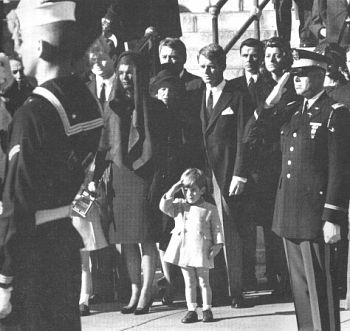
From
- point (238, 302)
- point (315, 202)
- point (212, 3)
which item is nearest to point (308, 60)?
point (315, 202)

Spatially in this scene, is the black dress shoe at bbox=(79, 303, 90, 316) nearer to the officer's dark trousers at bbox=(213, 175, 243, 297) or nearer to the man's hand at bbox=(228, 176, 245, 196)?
the officer's dark trousers at bbox=(213, 175, 243, 297)

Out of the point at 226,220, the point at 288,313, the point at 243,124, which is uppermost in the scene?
the point at 243,124

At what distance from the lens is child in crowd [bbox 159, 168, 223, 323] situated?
6.26 m

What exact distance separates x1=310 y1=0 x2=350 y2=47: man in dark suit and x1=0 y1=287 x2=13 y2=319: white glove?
9.53 feet

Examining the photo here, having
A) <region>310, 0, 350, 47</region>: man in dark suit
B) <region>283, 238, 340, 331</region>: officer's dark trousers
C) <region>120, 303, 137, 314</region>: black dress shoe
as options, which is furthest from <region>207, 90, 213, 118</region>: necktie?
<region>283, 238, 340, 331</region>: officer's dark trousers

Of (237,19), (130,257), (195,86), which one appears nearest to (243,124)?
(195,86)

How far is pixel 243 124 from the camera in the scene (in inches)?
251

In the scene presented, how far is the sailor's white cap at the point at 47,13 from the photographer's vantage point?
4555mm

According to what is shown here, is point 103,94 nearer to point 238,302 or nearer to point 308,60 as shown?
point 238,302

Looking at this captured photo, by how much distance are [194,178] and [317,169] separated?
1.06 m

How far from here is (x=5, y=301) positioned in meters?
4.27

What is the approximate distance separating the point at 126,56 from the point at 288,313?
1.50 meters

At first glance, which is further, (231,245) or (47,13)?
(231,245)

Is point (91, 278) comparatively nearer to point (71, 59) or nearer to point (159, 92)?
point (159, 92)
